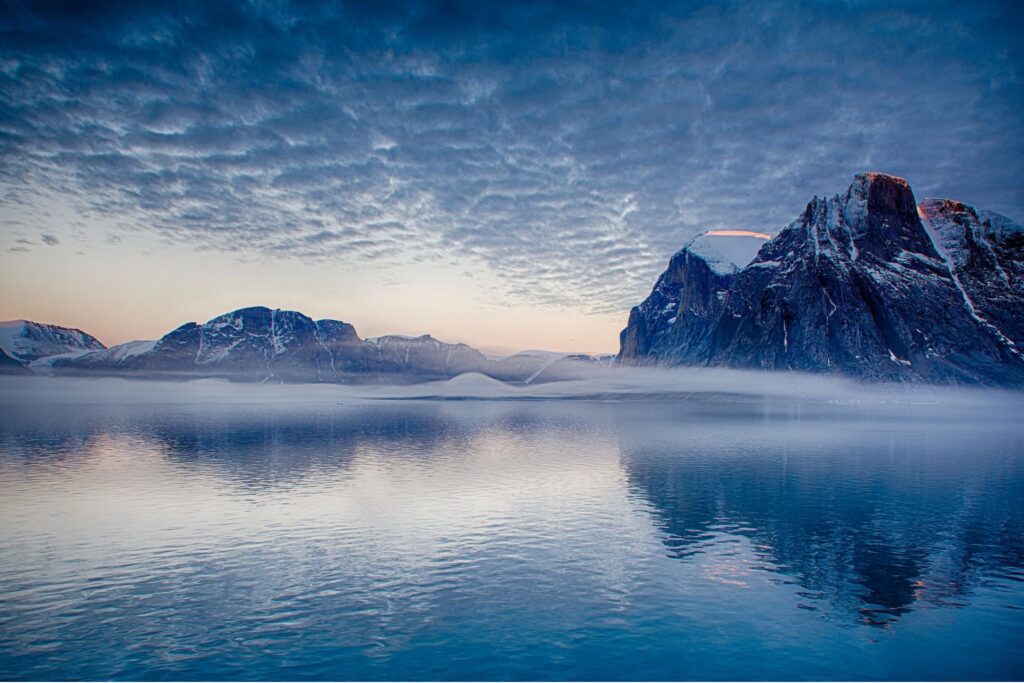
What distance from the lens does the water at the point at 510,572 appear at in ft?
73.6

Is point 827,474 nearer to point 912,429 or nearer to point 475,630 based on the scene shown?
point 475,630

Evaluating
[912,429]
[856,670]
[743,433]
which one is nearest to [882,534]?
[856,670]

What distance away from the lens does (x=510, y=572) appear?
32.0 m

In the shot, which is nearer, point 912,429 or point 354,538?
point 354,538

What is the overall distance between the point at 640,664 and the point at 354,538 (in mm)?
21745

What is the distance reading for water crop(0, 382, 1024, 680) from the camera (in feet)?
73.6

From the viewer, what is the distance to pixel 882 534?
131 feet

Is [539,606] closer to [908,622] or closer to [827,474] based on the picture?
[908,622]

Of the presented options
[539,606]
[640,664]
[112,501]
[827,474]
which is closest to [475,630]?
[539,606]

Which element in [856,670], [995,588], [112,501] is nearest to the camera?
[856,670]

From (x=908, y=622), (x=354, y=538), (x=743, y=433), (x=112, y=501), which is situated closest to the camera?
(x=908, y=622)

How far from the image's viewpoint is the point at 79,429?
4887 inches

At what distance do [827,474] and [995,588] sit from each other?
1473 inches

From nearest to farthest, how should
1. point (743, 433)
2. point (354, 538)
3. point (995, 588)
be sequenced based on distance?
point (995, 588), point (354, 538), point (743, 433)
